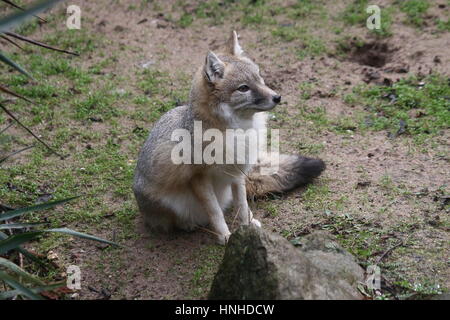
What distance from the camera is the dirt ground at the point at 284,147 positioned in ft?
15.9

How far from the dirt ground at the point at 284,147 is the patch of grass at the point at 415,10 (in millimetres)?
102

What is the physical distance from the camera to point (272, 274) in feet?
11.6

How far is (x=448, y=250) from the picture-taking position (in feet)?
15.4

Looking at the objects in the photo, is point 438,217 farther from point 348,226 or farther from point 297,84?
point 297,84

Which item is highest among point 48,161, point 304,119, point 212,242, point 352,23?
point 352,23

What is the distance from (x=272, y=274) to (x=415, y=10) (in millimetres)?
7099

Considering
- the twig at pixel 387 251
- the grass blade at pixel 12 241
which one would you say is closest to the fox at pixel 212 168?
the twig at pixel 387 251

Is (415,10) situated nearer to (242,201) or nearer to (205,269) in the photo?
(242,201)

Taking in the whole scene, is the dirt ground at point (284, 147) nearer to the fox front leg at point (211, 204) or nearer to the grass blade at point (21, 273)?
the fox front leg at point (211, 204)

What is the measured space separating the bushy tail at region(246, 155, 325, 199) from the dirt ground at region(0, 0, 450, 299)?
0.42ft

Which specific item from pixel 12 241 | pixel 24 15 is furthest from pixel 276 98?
pixel 12 241

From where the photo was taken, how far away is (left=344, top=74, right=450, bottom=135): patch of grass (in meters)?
6.94
